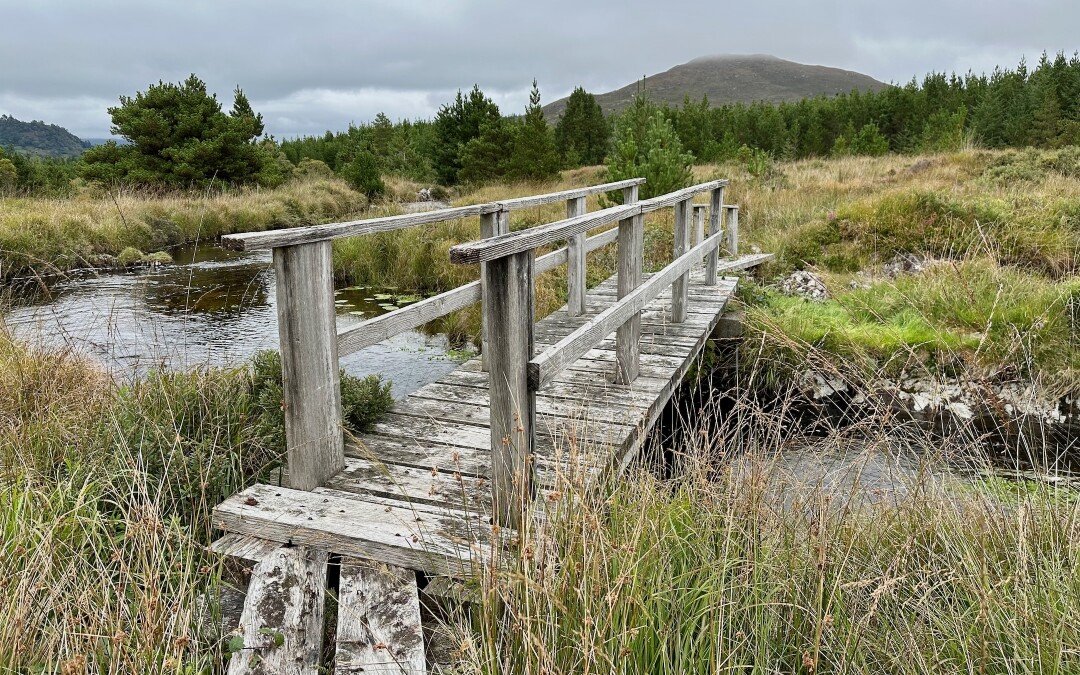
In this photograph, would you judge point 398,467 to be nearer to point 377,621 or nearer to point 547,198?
point 377,621

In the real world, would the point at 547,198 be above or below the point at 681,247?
above

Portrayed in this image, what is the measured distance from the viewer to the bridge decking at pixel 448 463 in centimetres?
254

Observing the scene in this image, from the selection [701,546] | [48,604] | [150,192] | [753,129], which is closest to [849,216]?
[701,546]

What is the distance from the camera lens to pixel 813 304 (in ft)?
26.0

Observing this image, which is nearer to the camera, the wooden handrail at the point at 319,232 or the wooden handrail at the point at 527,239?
→ the wooden handrail at the point at 527,239

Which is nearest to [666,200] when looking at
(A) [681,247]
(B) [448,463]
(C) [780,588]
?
(A) [681,247]

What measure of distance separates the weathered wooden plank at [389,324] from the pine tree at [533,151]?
74.4ft

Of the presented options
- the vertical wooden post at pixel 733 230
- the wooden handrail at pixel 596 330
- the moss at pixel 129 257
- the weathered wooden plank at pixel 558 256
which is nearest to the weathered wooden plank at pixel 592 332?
the wooden handrail at pixel 596 330

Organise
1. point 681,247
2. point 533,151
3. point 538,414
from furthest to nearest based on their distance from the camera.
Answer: point 533,151
point 681,247
point 538,414

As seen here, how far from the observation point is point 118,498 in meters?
2.95

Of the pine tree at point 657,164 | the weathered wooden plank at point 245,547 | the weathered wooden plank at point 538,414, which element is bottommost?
the weathered wooden plank at point 245,547

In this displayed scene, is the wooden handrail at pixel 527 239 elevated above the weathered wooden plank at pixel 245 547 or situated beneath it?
elevated above

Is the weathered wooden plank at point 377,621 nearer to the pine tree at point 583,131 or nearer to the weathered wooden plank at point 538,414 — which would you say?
the weathered wooden plank at point 538,414

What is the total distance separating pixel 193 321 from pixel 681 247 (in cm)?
600
